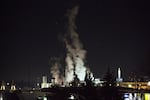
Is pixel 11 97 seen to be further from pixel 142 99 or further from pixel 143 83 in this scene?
pixel 143 83

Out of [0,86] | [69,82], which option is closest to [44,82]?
[0,86]

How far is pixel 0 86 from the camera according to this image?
322 feet

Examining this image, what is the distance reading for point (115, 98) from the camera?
78.9 ft

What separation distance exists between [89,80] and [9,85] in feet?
285

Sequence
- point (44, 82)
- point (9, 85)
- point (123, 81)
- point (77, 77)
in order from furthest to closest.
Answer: point (9, 85) < point (44, 82) < point (123, 81) < point (77, 77)

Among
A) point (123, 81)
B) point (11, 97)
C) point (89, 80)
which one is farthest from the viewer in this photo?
point (123, 81)

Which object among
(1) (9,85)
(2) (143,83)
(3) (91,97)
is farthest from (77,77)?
(3) (91,97)

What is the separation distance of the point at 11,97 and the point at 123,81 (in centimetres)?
5843

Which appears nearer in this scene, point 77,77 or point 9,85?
point 77,77

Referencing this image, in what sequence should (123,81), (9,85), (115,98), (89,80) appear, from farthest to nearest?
(9,85), (123,81), (89,80), (115,98)

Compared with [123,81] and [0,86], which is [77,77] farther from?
[0,86]

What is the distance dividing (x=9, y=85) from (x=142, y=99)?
205 feet

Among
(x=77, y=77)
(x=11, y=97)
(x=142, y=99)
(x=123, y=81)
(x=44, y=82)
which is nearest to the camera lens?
(x=11, y=97)

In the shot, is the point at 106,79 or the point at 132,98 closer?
the point at 106,79
